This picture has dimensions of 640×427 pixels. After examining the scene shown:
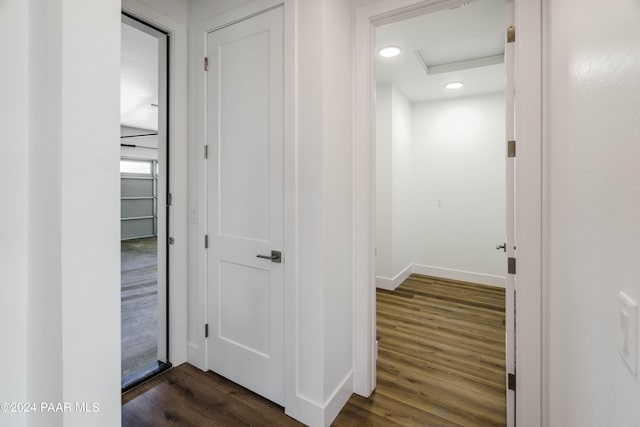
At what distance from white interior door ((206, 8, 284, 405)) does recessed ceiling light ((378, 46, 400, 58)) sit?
1.38m

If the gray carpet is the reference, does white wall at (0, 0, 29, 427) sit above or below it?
above

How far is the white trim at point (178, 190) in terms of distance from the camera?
2.10 metres

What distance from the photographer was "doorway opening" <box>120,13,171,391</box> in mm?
2137

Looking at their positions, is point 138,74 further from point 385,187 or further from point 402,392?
point 402,392

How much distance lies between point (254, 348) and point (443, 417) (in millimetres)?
1183

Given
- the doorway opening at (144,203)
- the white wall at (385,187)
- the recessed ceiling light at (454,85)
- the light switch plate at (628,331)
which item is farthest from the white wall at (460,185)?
the light switch plate at (628,331)

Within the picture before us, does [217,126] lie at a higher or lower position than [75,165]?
higher

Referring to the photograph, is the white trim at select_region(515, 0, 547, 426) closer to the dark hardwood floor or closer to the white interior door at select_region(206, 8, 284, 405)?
the dark hardwood floor

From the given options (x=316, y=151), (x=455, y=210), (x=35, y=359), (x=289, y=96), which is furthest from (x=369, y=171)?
(x=455, y=210)

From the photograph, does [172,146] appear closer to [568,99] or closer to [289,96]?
[289,96]

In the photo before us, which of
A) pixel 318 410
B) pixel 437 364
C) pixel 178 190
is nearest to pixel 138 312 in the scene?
pixel 178 190

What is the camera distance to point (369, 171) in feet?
6.17

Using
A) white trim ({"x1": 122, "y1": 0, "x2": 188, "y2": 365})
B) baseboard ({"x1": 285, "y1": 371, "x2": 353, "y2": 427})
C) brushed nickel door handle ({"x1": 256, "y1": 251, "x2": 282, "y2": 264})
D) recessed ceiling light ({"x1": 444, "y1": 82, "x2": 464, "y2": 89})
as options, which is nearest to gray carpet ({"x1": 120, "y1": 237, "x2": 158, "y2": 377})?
white trim ({"x1": 122, "y1": 0, "x2": 188, "y2": 365})

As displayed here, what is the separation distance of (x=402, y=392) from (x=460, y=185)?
3189 millimetres
